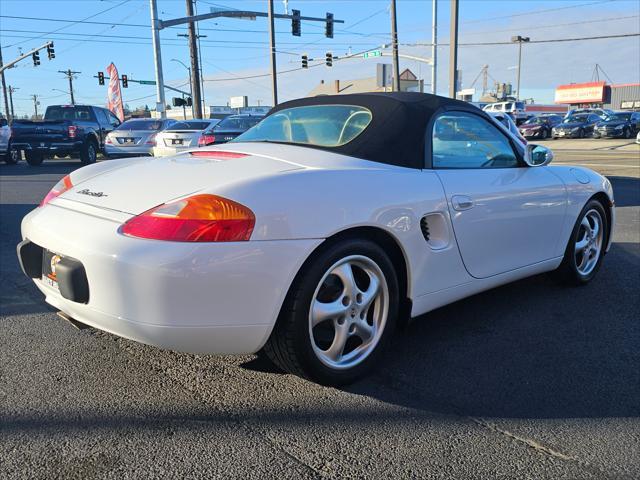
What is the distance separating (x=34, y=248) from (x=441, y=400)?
6.97 feet

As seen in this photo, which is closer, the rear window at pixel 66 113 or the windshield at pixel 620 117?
the rear window at pixel 66 113

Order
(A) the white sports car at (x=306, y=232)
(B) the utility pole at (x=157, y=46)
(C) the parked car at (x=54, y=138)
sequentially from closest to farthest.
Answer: (A) the white sports car at (x=306, y=232)
(C) the parked car at (x=54, y=138)
(B) the utility pole at (x=157, y=46)

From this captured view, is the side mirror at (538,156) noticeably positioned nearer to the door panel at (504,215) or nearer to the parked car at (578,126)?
the door panel at (504,215)

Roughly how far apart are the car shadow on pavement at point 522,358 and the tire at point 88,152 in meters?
15.0

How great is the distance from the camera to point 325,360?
265 cm

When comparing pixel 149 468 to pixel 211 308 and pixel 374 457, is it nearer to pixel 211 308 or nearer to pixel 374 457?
pixel 211 308

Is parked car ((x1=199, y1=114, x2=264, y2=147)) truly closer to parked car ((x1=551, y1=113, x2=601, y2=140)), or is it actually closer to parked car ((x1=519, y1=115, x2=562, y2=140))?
parked car ((x1=519, y1=115, x2=562, y2=140))

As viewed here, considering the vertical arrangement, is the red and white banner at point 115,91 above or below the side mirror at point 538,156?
above

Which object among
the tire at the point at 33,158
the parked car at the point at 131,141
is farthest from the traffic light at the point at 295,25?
the tire at the point at 33,158

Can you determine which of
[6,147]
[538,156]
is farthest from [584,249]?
[6,147]

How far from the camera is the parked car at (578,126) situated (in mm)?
32781

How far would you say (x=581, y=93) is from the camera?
6831 centimetres

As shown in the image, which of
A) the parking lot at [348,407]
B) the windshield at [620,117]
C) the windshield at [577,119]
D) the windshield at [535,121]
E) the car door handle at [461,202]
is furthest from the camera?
the windshield at [535,121]

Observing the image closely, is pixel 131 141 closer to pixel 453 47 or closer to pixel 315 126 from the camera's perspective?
pixel 453 47
